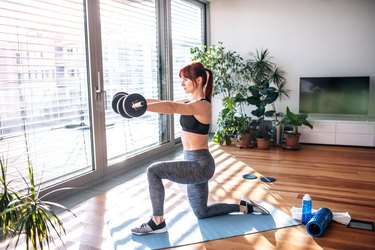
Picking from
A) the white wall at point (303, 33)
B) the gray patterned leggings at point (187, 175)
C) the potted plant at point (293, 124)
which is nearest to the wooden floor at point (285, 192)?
the potted plant at point (293, 124)

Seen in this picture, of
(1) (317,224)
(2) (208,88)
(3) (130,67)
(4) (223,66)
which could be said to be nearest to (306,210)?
(1) (317,224)

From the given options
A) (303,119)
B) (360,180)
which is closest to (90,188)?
(360,180)

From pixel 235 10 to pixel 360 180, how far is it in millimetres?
3908

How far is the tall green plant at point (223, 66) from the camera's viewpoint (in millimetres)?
5785

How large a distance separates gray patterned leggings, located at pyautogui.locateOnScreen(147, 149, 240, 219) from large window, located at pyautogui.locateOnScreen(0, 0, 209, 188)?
2.90ft

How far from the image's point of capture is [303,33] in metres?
6.01

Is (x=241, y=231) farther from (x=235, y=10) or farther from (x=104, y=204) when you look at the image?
(x=235, y=10)

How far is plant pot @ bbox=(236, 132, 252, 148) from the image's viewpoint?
18.3 feet

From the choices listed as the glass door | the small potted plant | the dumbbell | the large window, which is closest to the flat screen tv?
Result: the small potted plant

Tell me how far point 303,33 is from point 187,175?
4497 mm

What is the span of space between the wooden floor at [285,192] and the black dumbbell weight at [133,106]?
1.01 meters

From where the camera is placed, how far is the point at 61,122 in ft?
11.2

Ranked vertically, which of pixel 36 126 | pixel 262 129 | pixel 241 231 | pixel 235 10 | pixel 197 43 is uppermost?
pixel 235 10

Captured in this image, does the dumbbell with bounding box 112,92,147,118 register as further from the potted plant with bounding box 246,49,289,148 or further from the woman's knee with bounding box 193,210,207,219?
the potted plant with bounding box 246,49,289,148
